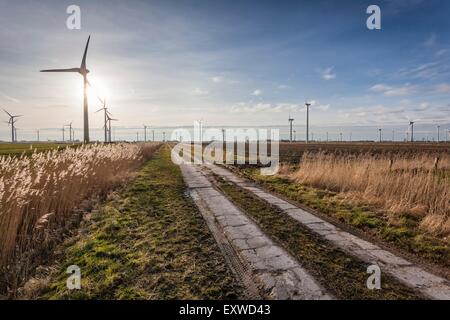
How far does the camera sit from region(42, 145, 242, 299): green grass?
14.9 ft

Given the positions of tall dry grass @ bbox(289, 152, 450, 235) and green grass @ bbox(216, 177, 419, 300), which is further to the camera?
tall dry grass @ bbox(289, 152, 450, 235)

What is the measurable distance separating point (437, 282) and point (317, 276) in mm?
1815

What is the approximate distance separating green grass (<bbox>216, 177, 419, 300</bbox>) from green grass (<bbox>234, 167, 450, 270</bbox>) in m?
1.52

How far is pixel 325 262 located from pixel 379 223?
349 centimetres

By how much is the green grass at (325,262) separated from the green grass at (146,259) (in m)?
1.43

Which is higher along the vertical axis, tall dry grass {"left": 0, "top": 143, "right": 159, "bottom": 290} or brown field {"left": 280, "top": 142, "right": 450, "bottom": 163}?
brown field {"left": 280, "top": 142, "right": 450, "bottom": 163}

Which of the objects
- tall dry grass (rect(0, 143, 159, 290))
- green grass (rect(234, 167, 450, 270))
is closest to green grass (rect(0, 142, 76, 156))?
tall dry grass (rect(0, 143, 159, 290))

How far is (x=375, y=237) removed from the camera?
7.12m

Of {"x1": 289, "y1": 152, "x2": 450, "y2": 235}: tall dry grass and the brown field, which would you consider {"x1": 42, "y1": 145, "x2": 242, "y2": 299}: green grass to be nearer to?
{"x1": 289, "y1": 152, "x2": 450, "y2": 235}: tall dry grass

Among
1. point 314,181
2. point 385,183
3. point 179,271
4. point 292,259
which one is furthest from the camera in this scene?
point 314,181

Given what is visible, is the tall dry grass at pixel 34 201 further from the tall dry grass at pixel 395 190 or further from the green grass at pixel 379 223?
the tall dry grass at pixel 395 190

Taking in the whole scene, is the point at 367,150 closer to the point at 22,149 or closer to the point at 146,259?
the point at 146,259
